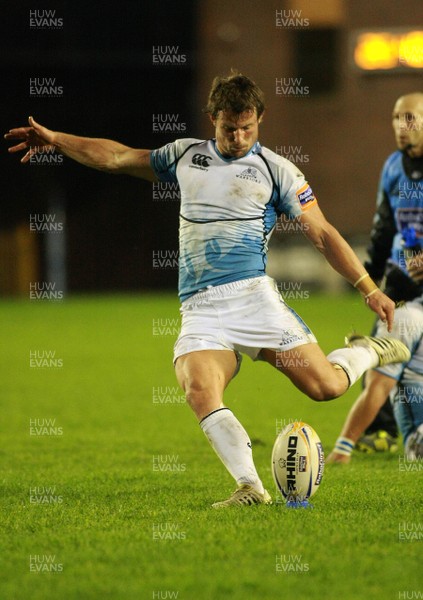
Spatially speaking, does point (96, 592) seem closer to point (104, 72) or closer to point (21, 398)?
point (21, 398)

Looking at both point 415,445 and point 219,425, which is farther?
point 415,445

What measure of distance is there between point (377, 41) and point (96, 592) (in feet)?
72.5

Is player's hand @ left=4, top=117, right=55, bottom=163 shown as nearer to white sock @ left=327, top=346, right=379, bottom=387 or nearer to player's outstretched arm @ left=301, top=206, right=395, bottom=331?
player's outstretched arm @ left=301, top=206, right=395, bottom=331

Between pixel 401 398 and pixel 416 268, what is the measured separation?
3.18 ft

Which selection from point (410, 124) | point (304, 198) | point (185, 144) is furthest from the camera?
point (410, 124)

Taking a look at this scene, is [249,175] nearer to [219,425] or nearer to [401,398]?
[219,425]

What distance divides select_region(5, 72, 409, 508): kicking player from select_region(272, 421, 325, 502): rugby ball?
0.45 feet

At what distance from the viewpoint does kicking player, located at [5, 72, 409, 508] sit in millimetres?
6301

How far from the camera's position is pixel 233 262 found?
654cm

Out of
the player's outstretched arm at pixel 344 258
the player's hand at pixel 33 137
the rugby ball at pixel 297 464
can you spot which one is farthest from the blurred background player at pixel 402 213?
the player's hand at pixel 33 137

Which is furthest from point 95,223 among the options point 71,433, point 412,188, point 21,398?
point 412,188

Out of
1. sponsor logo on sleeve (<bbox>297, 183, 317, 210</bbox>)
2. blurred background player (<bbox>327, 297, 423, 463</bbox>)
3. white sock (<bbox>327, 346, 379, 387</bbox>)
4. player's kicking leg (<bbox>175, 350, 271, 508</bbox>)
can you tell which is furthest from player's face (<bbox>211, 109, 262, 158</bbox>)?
blurred background player (<bbox>327, 297, 423, 463</bbox>)

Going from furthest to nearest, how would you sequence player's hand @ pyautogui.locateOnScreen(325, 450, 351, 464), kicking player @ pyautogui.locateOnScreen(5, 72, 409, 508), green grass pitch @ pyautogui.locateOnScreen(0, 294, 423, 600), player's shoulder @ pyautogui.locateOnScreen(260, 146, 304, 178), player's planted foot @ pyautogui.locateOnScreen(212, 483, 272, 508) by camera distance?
player's hand @ pyautogui.locateOnScreen(325, 450, 351, 464), player's shoulder @ pyautogui.locateOnScreen(260, 146, 304, 178), kicking player @ pyautogui.locateOnScreen(5, 72, 409, 508), player's planted foot @ pyautogui.locateOnScreen(212, 483, 272, 508), green grass pitch @ pyautogui.locateOnScreen(0, 294, 423, 600)

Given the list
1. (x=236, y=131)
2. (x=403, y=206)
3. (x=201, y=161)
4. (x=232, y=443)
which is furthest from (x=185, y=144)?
(x=403, y=206)
